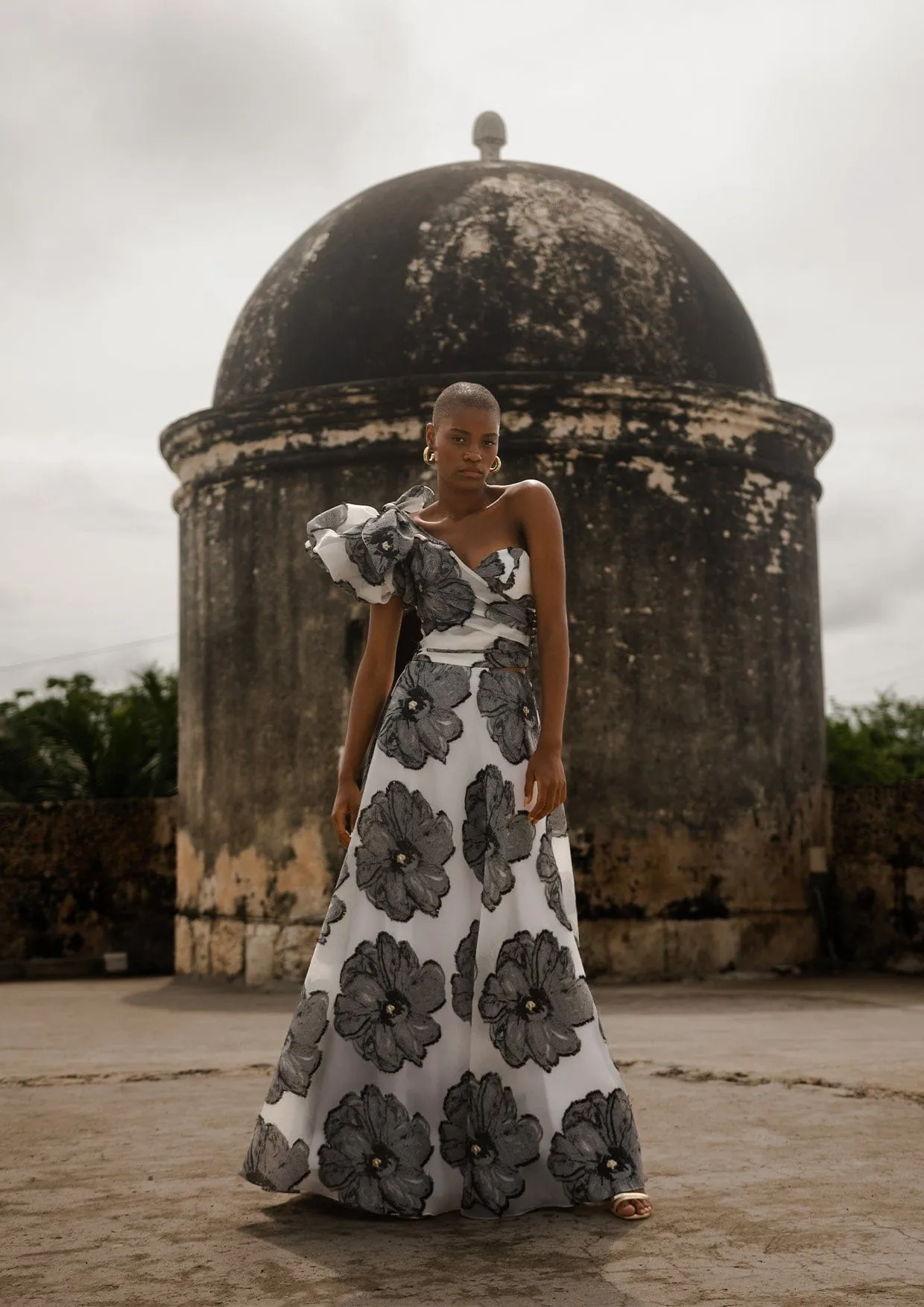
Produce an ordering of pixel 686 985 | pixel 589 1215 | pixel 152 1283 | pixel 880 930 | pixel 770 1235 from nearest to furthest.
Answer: pixel 152 1283 < pixel 770 1235 < pixel 589 1215 < pixel 686 985 < pixel 880 930

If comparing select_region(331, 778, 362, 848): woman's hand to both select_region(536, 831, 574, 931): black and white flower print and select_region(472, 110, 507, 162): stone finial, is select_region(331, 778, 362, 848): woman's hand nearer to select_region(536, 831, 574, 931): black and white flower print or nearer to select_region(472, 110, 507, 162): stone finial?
select_region(536, 831, 574, 931): black and white flower print

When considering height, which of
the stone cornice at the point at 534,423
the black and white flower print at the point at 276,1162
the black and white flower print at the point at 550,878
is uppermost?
the stone cornice at the point at 534,423

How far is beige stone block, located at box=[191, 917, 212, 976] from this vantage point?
30.1 feet

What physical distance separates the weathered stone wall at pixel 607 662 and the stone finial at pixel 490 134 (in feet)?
8.97

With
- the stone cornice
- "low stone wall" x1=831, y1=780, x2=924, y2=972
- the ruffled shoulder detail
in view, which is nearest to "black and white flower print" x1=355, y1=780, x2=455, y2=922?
the ruffled shoulder detail

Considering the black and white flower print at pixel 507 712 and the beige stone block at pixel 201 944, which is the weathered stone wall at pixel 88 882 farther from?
the black and white flower print at pixel 507 712

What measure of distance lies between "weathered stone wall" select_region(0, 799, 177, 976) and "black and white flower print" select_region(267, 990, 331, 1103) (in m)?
7.41

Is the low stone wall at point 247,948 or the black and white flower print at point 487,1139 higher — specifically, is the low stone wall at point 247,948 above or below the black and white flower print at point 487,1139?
above

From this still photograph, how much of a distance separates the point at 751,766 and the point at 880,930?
1294mm

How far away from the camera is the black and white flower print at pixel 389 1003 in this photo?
10.8 ft

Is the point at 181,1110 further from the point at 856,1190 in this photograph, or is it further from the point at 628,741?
the point at 628,741

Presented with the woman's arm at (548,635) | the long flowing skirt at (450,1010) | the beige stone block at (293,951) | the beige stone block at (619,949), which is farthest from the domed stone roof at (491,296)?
the long flowing skirt at (450,1010)

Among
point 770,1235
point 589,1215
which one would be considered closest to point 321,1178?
point 589,1215

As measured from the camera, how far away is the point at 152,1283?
265 cm
